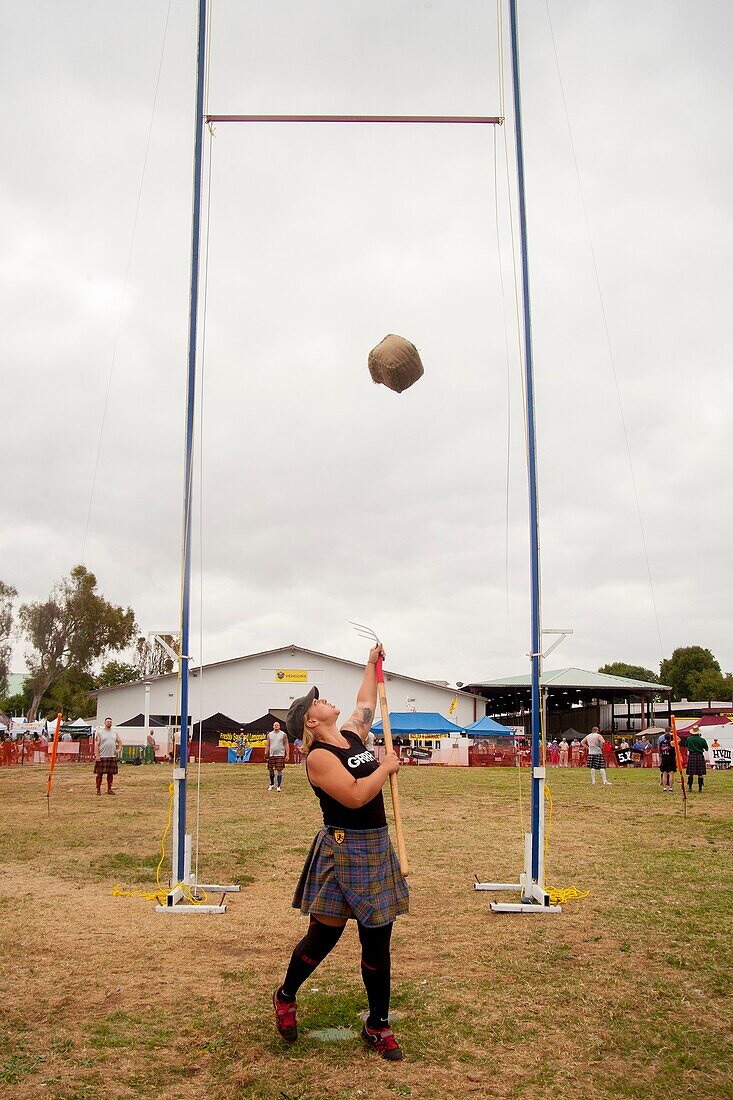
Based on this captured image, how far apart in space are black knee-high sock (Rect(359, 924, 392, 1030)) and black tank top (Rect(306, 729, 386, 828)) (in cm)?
46

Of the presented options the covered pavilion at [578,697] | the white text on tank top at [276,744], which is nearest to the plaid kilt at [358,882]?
the white text on tank top at [276,744]

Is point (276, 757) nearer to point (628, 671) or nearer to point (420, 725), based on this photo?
point (420, 725)

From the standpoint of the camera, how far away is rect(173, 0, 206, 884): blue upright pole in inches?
298

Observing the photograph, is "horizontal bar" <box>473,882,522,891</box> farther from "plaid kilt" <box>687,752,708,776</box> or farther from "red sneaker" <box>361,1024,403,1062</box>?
"plaid kilt" <box>687,752,708,776</box>

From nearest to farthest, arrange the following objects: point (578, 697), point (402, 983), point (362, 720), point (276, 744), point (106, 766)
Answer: point (362, 720) → point (402, 983) → point (106, 766) → point (276, 744) → point (578, 697)

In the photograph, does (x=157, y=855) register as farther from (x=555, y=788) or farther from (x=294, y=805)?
(x=555, y=788)

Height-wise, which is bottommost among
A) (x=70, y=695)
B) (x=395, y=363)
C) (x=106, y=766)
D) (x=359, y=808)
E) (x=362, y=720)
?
(x=106, y=766)

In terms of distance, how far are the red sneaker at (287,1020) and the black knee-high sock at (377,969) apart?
15.3 inches

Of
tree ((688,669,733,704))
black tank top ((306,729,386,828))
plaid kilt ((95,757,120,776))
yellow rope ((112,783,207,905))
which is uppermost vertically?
tree ((688,669,733,704))

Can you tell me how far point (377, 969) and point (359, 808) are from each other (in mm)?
733

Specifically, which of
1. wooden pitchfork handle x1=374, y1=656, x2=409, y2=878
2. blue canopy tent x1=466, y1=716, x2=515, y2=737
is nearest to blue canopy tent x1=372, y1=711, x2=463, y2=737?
blue canopy tent x1=466, y1=716, x2=515, y2=737

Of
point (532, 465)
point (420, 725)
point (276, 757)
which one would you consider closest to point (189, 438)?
point (532, 465)

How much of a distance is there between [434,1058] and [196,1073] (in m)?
1.08

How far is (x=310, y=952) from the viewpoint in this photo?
4258mm
